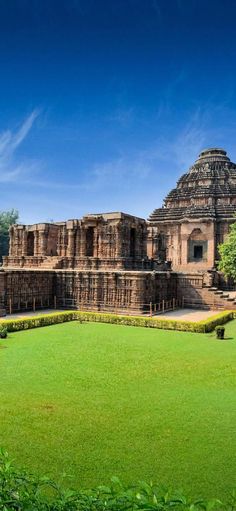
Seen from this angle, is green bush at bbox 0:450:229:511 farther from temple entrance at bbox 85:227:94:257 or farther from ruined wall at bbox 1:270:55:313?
temple entrance at bbox 85:227:94:257

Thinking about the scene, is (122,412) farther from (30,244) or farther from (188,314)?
(30,244)

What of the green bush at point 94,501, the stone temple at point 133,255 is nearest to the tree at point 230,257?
the stone temple at point 133,255

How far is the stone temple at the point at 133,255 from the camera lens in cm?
1966

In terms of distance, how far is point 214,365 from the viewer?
9.81 metres

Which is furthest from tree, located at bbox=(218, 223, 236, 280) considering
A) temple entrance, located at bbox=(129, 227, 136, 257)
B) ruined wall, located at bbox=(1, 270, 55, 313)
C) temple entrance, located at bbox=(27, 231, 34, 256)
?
temple entrance, located at bbox=(27, 231, 34, 256)

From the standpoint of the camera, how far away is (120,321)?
54.9 feet

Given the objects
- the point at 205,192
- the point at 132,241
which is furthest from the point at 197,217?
the point at 132,241

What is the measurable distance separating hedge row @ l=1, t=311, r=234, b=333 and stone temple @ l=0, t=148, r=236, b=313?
257 centimetres

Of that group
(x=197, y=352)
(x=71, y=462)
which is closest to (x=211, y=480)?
(x=71, y=462)

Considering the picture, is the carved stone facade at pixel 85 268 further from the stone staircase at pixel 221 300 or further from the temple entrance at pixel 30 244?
the stone staircase at pixel 221 300

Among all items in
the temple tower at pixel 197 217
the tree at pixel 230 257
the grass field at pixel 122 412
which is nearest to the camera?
the grass field at pixel 122 412

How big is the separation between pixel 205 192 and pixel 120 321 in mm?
20986

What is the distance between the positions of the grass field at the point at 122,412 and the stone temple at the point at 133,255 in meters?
7.85

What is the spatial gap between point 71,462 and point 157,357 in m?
5.86
